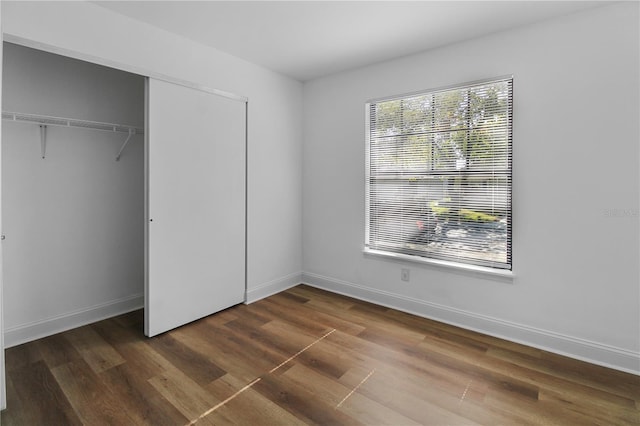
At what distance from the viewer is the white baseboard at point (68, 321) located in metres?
2.62

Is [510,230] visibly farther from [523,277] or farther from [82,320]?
[82,320]

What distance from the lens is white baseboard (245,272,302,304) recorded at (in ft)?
12.0

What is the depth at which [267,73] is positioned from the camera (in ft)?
12.3

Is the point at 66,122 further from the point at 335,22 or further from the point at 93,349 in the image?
the point at 335,22

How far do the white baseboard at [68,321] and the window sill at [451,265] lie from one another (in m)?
2.57

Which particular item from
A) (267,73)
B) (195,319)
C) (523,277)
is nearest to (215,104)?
(267,73)

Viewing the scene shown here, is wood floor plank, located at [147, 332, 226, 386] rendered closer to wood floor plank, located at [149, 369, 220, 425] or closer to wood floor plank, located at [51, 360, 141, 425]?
wood floor plank, located at [149, 369, 220, 425]

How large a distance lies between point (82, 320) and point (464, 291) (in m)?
3.54

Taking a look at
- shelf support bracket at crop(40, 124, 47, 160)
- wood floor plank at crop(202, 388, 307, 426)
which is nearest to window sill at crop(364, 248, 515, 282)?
wood floor plank at crop(202, 388, 307, 426)

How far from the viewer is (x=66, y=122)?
2.82 meters

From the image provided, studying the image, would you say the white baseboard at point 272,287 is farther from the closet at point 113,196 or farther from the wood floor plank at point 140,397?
the wood floor plank at point 140,397

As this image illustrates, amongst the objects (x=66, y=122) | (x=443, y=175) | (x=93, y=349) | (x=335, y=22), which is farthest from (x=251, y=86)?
(x=93, y=349)

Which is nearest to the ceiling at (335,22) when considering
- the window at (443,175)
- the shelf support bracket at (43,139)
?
the window at (443,175)

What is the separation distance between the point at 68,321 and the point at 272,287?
195 centimetres
